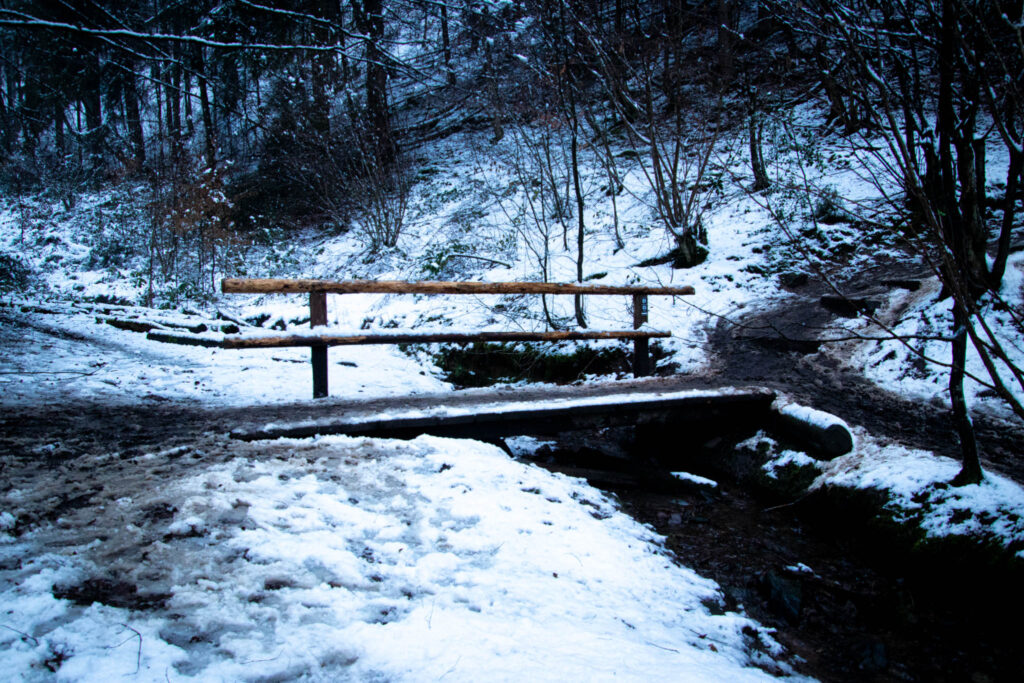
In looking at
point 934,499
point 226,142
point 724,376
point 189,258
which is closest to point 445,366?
point 724,376

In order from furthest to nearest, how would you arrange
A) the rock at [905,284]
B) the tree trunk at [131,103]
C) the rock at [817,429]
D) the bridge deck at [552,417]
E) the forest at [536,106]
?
the rock at [905,284] < the rock at [817,429] < the bridge deck at [552,417] < the tree trunk at [131,103] < the forest at [536,106]

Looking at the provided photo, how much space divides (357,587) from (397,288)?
2.89 m

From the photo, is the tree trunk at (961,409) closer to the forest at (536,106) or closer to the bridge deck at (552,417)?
the forest at (536,106)

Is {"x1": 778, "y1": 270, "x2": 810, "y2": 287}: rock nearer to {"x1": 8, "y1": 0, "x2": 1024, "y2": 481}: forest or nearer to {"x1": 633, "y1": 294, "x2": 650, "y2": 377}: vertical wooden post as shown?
{"x1": 8, "y1": 0, "x2": 1024, "y2": 481}: forest

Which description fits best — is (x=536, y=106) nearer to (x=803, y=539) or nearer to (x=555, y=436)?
(x=555, y=436)

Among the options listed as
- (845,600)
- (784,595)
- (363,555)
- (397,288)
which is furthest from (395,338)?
(845,600)

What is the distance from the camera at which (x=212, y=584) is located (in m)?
1.73

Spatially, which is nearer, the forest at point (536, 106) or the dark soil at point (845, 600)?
the dark soil at point (845, 600)

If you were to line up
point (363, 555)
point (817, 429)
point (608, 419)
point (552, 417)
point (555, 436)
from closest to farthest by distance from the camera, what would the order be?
point (363, 555) → point (817, 429) → point (552, 417) → point (608, 419) → point (555, 436)

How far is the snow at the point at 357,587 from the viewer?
1.45 metres

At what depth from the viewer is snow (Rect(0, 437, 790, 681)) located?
145 centimetres

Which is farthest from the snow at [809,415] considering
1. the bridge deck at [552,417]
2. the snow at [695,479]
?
the snow at [695,479]

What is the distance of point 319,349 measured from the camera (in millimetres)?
4535

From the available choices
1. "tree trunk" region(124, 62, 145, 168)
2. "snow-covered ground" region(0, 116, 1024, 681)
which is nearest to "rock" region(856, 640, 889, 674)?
"snow-covered ground" region(0, 116, 1024, 681)
